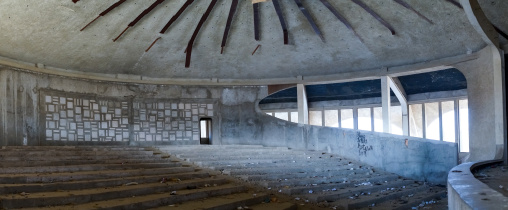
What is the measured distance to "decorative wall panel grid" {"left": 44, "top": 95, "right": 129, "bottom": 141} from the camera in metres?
14.8

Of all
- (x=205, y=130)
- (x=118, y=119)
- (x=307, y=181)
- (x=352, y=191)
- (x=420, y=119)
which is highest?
(x=118, y=119)

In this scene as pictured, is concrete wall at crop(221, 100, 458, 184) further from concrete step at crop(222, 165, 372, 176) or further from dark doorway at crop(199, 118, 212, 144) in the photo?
concrete step at crop(222, 165, 372, 176)

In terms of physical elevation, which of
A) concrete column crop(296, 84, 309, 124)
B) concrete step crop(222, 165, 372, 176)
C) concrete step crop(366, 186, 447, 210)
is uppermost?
concrete column crop(296, 84, 309, 124)

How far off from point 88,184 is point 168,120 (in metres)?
9.03

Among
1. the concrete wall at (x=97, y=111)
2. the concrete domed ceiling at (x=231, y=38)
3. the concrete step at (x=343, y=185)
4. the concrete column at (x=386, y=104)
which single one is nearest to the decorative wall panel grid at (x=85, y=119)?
the concrete wall at (x=97, y=111)

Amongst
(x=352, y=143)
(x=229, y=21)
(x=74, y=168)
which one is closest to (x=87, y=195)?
(x=74, y=168)

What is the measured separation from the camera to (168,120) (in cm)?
1767

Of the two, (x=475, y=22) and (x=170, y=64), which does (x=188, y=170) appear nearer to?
(x=170, y=64)

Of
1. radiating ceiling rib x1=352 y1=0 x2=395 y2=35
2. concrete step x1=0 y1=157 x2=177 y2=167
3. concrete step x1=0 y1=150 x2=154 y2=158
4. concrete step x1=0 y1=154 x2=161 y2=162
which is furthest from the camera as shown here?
radiating ceiling rib x1=352 y1=0 x2=395 y2=35

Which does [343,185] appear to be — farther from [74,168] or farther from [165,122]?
[165,122]

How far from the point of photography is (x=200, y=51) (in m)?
16.4

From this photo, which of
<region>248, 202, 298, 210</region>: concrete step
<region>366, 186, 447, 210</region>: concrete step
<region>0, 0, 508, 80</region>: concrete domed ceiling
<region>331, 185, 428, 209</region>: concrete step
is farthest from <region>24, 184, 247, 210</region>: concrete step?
<region>0, 0, 508, 80</region>: concrete domed ceiling

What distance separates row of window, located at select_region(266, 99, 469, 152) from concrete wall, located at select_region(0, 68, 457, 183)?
10.7ft

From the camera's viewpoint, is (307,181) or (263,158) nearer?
(307,181)
